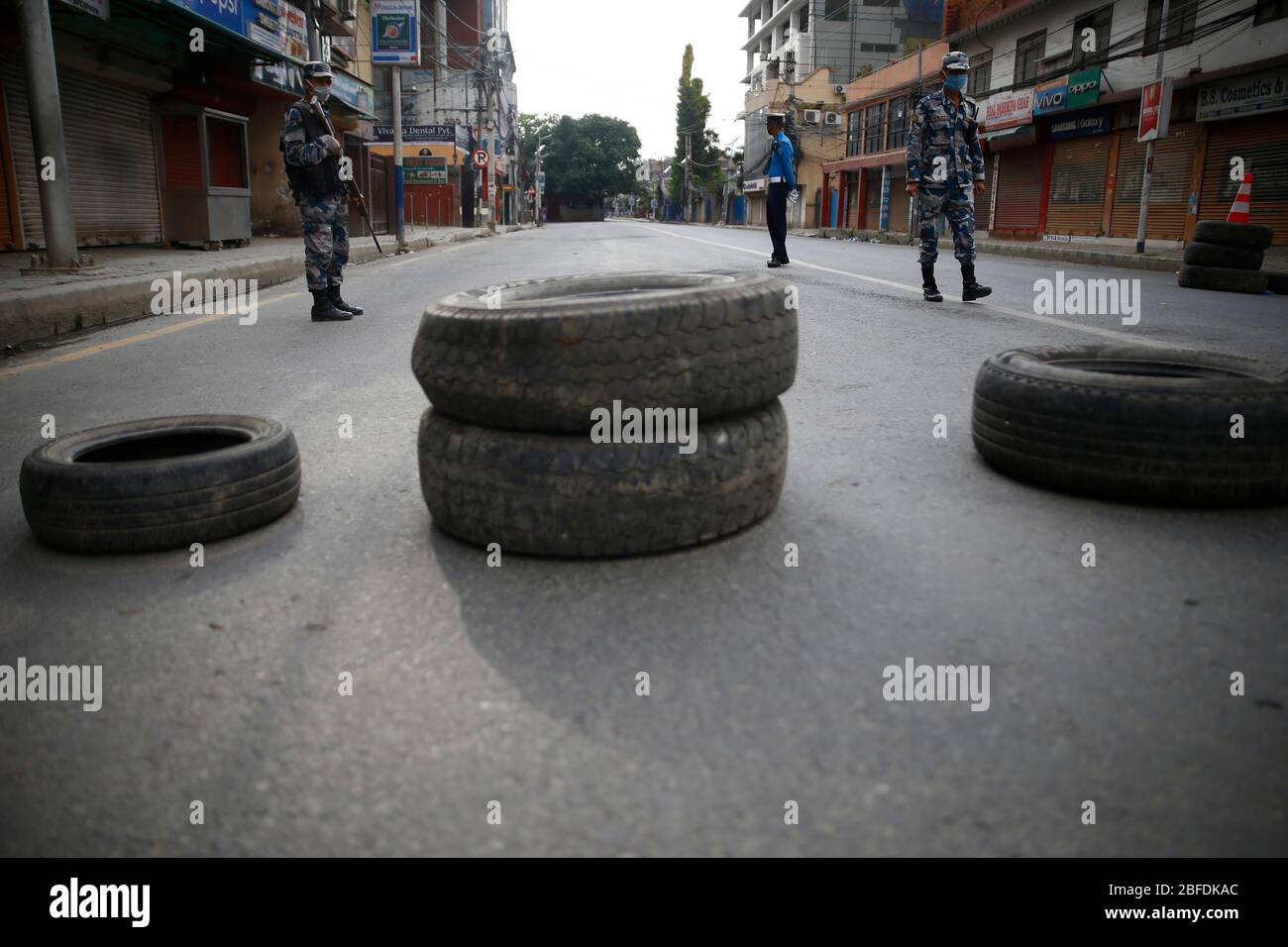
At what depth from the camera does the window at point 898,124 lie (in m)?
40.8

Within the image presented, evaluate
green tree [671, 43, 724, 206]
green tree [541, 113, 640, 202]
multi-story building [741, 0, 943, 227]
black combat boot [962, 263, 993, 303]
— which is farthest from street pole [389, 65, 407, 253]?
green tree [541, 113, 640, 202]

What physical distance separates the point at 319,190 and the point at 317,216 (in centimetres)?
21

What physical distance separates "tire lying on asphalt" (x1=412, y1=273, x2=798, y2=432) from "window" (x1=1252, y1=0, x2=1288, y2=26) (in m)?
22.9

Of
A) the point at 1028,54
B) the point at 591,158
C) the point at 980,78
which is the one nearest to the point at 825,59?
the point at 980,78

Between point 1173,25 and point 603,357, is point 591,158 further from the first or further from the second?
point 603,357

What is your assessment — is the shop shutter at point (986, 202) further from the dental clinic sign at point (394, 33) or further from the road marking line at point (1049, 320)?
the road marking line at point (1049, 320)

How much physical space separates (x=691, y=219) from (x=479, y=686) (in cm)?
9893

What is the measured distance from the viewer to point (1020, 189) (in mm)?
30312

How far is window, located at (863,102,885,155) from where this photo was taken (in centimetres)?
4425

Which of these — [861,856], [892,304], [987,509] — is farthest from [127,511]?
[892,304]

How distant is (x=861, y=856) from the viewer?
1.36 meters

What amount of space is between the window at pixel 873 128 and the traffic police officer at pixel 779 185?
35259 millimetres

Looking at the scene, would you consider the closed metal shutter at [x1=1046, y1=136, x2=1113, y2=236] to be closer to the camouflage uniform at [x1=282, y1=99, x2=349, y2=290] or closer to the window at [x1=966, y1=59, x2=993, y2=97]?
the window at [x1=966, y1=59, x2=993, y2=97]
